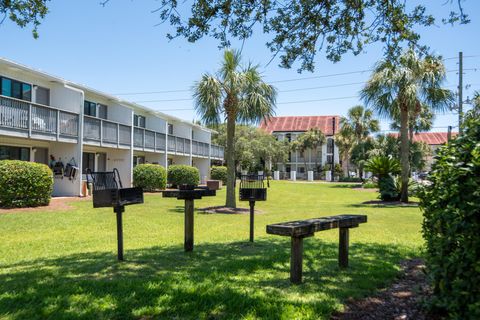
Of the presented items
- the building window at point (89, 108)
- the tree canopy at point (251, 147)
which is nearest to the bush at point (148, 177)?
the building window at point (89, 108)

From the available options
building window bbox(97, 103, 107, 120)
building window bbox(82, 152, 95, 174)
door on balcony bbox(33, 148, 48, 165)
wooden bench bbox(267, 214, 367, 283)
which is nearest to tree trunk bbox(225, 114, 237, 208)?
door on balcony bbox(33, 148, 48, 165)

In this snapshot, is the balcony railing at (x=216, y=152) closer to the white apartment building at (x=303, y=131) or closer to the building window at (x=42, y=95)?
the building window at (x=42, y=95)

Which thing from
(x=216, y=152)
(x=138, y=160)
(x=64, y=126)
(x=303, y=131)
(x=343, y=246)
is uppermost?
(x=303, y=131)

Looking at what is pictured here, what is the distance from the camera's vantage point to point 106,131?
2403 centimetres

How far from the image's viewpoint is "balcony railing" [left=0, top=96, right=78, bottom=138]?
16.7 m

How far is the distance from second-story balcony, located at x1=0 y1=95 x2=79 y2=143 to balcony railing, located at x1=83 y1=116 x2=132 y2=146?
109cm

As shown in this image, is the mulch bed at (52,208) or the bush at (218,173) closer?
the mulch bed at (52,208)

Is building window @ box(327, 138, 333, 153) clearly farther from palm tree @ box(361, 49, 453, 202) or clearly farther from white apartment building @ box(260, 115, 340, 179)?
palm tree @ box(361, 49, 453, 202)

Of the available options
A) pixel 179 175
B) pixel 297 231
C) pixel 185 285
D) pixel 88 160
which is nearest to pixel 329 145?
pixel 179 175

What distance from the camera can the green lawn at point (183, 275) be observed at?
3902 millimetres

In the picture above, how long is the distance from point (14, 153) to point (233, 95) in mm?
11640

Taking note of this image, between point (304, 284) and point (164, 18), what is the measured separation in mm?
4761

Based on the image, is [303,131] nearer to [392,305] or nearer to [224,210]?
[224,210]

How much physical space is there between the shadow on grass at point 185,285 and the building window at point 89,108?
63.6 ft
